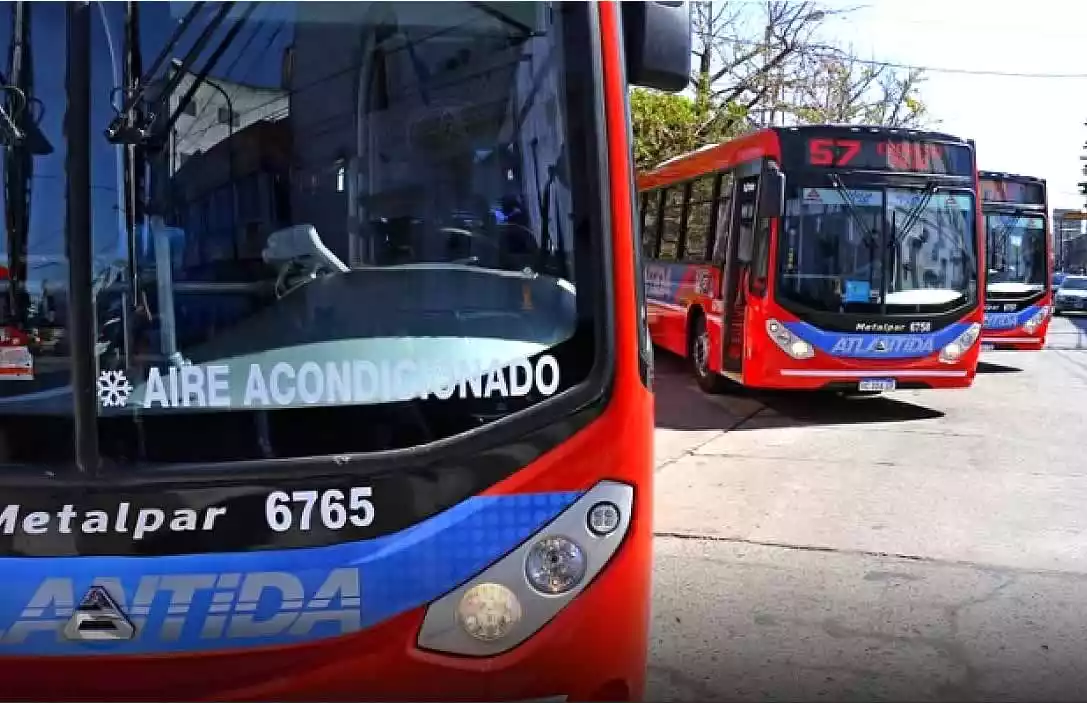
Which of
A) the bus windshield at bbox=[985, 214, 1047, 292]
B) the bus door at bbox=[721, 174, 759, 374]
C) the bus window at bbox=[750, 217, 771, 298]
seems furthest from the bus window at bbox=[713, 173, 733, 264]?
the bus windshield at bbox=[985, 214, 1047, 292]

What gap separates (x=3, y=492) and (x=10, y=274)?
0.52 meters

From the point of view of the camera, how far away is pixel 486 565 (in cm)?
234

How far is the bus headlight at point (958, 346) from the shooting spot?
31.8ft

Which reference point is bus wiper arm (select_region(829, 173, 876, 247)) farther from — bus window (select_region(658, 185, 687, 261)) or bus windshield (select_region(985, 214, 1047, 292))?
bus windshield (select_region(985, 214, 1047, 292))

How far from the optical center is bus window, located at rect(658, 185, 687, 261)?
12.9 meters

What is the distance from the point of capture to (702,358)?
1164cm

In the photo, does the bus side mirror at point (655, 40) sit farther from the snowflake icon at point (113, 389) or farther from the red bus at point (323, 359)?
the snowflake icon at point (113, 389)

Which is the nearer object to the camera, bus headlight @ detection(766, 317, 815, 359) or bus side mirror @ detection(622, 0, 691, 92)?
bus side mirror @ detection(622, 0, 691, 92)

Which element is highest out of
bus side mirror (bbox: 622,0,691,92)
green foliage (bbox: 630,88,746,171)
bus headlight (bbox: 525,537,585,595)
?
green foliage (bbox: 630,88,746,171)

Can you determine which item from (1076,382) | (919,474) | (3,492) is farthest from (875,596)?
(1076,382)

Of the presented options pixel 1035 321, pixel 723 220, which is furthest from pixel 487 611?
pixel 1035 321

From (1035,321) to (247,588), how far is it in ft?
50.8

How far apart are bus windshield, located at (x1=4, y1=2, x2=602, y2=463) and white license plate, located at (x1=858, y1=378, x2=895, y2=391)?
782 cm

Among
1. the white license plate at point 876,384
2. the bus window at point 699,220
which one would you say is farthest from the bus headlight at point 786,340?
the bus window at point 699,220
